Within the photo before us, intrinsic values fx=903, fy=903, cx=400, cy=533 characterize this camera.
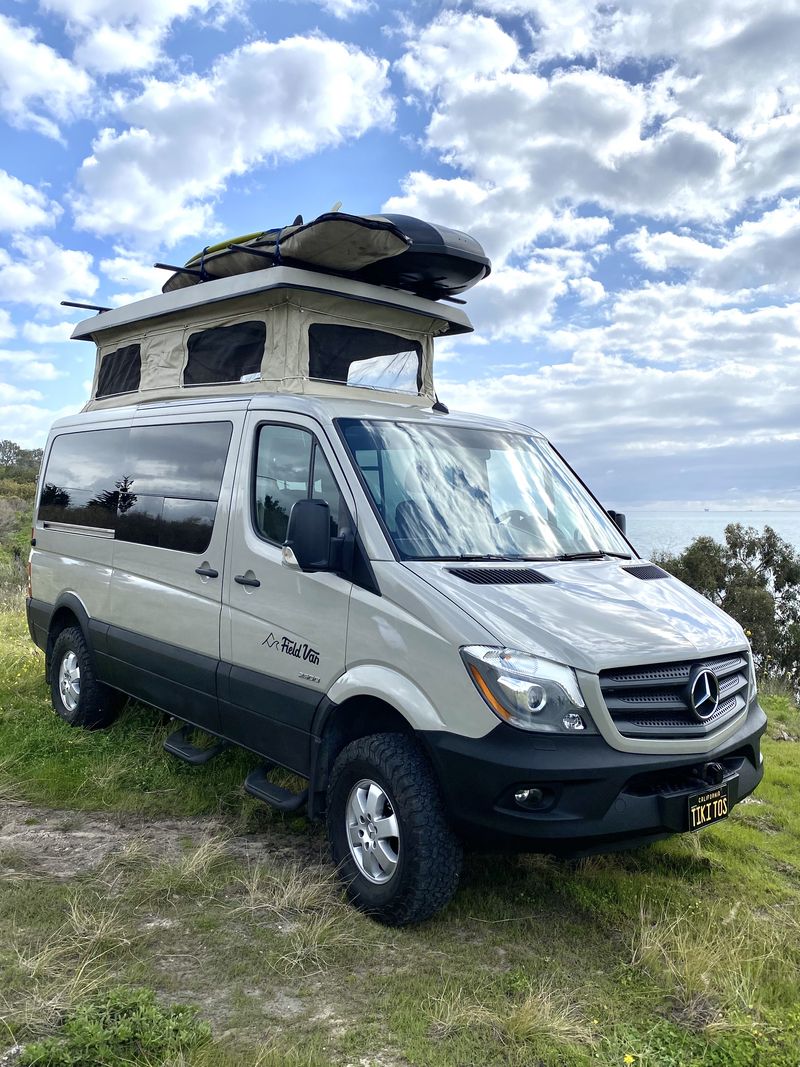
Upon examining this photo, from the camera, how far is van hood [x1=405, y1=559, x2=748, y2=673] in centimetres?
359

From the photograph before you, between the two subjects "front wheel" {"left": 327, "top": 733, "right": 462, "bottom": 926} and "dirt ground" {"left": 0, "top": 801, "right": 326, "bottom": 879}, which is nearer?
"front wheel" {"left": 327, "top": 733, "right": 462, "bottom": 926}

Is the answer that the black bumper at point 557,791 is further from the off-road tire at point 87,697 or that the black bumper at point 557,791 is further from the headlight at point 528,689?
the off-road tire at point 87,697

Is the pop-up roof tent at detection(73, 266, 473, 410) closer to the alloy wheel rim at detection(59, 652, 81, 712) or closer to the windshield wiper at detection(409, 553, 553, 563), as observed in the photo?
the windshield wiper at detection(409, 553, 553, 563)

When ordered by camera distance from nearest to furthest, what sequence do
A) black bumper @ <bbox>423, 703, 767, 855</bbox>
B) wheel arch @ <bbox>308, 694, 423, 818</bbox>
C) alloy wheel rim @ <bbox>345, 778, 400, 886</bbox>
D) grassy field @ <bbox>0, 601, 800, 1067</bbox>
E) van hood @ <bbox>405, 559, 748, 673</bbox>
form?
grassy field @ <bbox>0, 601, 800, 1067</bbox>
black bumper @ <bbox>423, 703, 767, 855</bbox>
van hood @ <bbox>405, 559, 748, 673</bbox>
alloy wheel rim @ <bbox>345, 778, 400, 886</bbox>
wheel arch @ <bbox>308, 694, 423, 818</bbox>

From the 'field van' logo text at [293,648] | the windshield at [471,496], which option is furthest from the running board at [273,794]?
the windshield at [471,496]

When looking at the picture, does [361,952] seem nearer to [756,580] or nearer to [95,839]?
[95,839]

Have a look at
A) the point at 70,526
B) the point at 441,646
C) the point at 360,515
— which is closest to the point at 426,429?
the point at 360,515

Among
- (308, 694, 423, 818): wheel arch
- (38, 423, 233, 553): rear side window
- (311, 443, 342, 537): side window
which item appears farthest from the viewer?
(38, 423, 233, 553): rear side window

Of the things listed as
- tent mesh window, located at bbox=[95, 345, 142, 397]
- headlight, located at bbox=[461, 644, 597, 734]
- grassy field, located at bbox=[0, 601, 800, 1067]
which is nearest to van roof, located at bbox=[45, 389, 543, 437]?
tent mesh window, located at bbox=[95, 345, 142, 397]

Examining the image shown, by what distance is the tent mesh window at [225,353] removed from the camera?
5.61 meters

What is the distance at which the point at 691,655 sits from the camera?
12.6 ft

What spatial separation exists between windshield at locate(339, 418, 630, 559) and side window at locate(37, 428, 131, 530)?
2521mm

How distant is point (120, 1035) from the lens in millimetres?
2941

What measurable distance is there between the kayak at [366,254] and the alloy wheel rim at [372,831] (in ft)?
9.91
